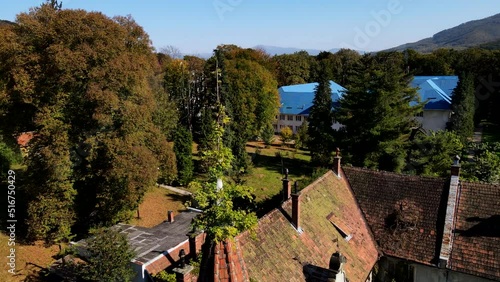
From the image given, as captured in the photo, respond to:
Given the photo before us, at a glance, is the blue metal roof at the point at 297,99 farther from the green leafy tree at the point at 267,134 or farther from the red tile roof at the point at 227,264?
the red tile roof at the point at 227,264

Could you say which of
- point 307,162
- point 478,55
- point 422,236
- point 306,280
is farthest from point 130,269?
point 478,55

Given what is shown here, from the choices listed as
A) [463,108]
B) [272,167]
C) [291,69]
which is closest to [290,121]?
[291,69]

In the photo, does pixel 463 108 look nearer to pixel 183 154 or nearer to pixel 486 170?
pixel 486 170

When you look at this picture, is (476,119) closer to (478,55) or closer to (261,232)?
(478,55)

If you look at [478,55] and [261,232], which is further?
[478,55]

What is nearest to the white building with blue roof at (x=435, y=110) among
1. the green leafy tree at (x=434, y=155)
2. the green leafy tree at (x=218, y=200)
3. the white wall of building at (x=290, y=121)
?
the white wall of building at (x=290, y=121)

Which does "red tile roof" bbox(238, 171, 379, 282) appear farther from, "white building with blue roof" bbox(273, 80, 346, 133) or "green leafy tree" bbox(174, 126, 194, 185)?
"white building with blue roof" bbox(273, 80, 346, 133)

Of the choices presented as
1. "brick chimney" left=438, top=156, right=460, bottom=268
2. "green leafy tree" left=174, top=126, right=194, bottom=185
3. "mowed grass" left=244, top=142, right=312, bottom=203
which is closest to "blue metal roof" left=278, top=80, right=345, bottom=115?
"mowed grass" left=244, top=142, right=312, bottom=203
